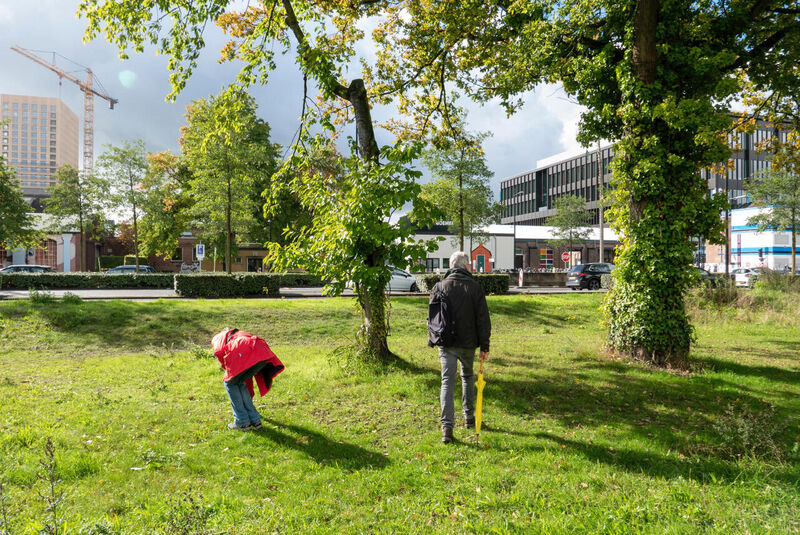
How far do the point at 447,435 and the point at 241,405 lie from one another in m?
2.32

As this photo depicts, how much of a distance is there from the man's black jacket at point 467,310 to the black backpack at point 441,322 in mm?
44

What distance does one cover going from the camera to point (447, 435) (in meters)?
4.96

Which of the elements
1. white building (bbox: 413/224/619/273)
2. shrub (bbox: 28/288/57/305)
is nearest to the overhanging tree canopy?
shrub (bbox: 28/288/57/305)

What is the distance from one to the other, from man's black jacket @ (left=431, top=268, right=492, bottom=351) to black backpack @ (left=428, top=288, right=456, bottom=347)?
0.04 m

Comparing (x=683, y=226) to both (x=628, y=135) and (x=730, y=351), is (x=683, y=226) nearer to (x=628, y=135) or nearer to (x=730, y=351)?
(x=628, y=135)

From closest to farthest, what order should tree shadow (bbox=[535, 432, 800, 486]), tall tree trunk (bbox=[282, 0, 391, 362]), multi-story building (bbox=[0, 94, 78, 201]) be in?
tree shadow (bbox=[535, 432, 800, 486]) → tall tree trunk (bbox=[282, 0, 391, 362]) → multi-story building (bbox=[0, 94, 78, 201])

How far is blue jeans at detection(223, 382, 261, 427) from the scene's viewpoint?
5.27 meters

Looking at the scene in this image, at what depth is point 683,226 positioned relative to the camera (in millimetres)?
8219

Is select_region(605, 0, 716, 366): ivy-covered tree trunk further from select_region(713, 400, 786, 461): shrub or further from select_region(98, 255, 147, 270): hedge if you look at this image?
select_region(98, 255, 147, 270): hedge

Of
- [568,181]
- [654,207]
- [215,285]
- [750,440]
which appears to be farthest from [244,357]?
[568,181]

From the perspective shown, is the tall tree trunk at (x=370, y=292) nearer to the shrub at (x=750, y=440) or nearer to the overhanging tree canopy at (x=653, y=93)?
the overhanging tree canopy at (x=653, y=93)

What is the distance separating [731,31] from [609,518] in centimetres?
1007

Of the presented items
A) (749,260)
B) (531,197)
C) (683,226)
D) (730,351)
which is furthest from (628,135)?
(531,197)

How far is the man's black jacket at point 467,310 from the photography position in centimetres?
508
